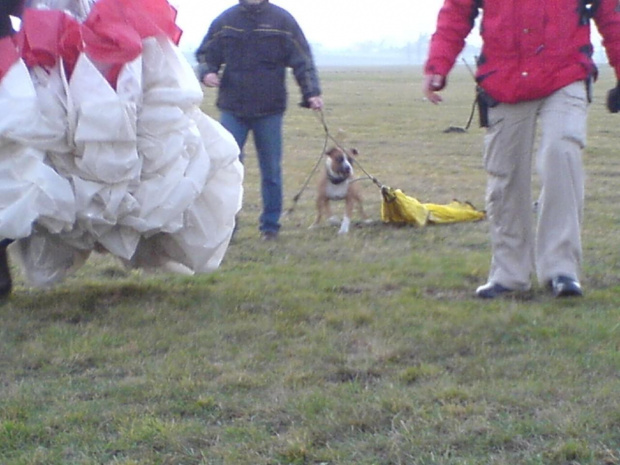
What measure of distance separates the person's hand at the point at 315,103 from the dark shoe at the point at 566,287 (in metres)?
2.58

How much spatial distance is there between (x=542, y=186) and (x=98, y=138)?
7.80 ft

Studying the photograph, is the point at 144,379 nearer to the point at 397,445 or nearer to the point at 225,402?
the point at 225,402

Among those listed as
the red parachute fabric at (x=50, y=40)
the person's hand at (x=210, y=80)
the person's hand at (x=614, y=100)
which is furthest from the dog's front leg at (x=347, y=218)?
the red parachute fabric at (x=50, y=40)

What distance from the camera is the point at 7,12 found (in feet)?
17.6

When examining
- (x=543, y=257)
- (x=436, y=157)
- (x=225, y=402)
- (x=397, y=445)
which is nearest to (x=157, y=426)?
(x=225, y=402)

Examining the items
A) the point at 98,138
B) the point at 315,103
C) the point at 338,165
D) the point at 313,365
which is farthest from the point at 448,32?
the point at 338,165

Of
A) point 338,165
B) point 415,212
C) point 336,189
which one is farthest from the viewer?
point 338,165

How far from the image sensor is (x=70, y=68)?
5.29 metres

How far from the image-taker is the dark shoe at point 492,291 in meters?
5.95

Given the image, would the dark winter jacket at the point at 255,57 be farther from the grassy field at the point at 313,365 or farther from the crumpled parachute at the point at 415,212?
the crumpled parachute at the point at 415,212

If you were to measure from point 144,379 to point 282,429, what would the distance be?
0.80 m

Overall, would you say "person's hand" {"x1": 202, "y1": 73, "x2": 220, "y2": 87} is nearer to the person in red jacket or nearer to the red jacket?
→ the person in red jacket

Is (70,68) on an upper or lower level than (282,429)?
upper

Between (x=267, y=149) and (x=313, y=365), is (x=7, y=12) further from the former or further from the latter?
(x=267, y=149)
